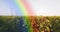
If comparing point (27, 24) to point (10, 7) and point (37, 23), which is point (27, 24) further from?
point (10, 7)

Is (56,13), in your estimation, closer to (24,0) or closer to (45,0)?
(45,0)

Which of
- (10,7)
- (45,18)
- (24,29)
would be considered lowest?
(24,29)

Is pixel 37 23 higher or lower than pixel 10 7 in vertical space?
lower

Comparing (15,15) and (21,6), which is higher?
(21,6)

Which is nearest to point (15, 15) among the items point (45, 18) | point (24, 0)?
point (24, 0)

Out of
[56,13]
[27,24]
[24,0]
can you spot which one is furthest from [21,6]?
[56,13]
